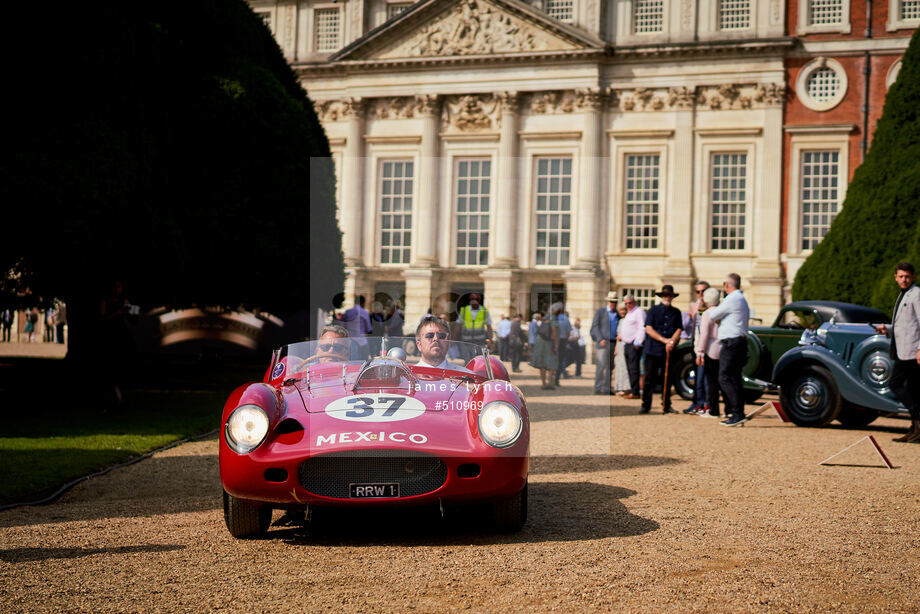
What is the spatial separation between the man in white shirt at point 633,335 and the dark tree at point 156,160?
5923 millimetres

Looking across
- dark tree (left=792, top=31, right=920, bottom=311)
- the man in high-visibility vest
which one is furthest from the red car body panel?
dark tree (left=792, top=31, right=920, bottom=311)

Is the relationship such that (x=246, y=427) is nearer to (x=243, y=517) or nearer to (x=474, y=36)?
(x=243, y=517)

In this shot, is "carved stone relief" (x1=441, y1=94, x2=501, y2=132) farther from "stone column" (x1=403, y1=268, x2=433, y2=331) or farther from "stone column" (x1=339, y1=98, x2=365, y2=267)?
"stone column" (x1=403, y1=268, x2=433, y2=331)

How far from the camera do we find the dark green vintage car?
1416 cm

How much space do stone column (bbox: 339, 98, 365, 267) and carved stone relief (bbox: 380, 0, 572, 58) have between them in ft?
9.05

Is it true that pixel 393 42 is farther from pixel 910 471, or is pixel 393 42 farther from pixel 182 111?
pixel 910 471

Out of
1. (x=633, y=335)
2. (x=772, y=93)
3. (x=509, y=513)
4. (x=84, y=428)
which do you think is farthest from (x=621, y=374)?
(x=772, y=93)

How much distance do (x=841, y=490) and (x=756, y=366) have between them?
8251 millimetres

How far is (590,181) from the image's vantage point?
38125mm

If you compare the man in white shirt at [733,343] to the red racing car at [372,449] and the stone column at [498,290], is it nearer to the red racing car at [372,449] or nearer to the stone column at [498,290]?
the red racing car at [372,449]

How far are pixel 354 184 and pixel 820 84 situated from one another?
61.0ft

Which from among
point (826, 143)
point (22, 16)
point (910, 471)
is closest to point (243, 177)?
point (22, 16)

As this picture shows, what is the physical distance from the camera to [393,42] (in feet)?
133

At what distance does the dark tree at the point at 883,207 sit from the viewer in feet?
65.4
